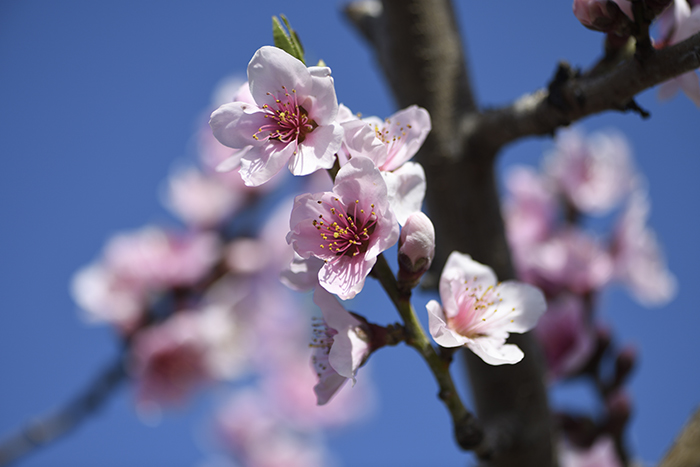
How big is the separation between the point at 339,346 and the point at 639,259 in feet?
4.61

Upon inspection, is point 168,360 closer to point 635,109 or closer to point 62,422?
point 62,422

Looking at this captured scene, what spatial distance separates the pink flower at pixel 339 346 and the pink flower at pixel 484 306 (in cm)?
12

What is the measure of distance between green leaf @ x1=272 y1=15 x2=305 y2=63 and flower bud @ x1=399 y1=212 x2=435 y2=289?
0.29m

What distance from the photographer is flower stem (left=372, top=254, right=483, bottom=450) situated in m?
0.77

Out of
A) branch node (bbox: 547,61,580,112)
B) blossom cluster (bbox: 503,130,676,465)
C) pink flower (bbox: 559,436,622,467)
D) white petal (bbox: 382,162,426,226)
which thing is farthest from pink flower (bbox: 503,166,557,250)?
white petal (bbox: 382,162,426,226)

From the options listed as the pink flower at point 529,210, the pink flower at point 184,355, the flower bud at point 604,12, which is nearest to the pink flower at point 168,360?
the pink flower at point 184,355

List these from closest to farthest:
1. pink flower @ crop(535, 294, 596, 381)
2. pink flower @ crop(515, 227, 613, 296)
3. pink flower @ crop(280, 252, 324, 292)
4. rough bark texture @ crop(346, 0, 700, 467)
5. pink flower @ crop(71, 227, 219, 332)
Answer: pink flower @ crop(280, 252, 324, 292), rough bark texture @ crop(346, 0, 700, 467), pink flower @ crop(535, 294, 596, 381), pink flower @ crop(515, 227, 613, 296), pink flower @ crop(71, 227, 219, 332)

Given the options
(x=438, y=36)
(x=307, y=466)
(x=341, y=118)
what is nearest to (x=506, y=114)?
(x=438, y=36)

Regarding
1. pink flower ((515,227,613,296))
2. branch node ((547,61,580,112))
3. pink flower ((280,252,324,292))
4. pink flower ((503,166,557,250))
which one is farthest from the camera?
pink flower ((503,166,557,250))

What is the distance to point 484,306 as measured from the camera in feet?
2.70

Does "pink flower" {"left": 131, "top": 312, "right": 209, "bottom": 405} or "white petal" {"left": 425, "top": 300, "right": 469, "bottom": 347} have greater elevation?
"white petal" {"left": 425, "top": 300, "right": 469, "bottom": 347}

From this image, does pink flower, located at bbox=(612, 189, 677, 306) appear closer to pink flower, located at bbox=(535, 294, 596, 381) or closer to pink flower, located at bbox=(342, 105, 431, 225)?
pink flower, located at bbox=(535, 294, 596, 381)

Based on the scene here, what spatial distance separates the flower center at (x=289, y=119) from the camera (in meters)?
0.76

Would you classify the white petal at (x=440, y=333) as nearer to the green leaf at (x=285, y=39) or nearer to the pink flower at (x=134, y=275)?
the green leaf at (x=285, y=39)
